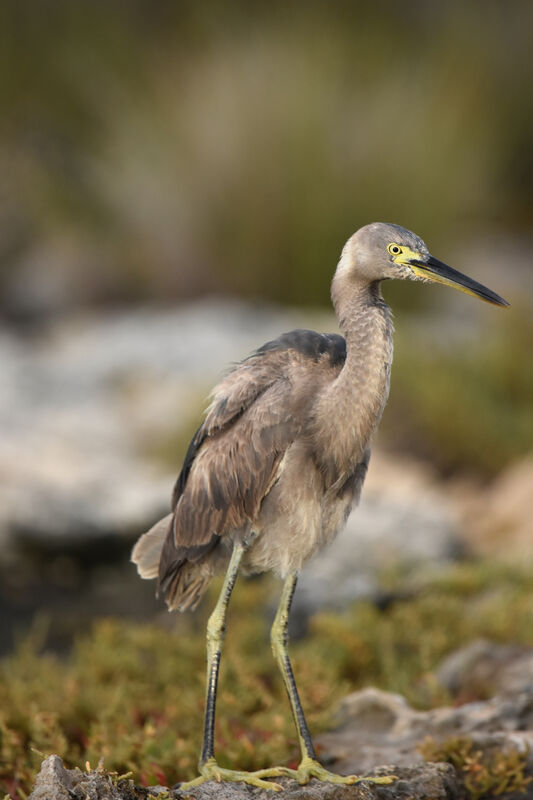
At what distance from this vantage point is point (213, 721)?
3438 mm

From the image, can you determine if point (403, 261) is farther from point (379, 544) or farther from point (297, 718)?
point (379, 544)

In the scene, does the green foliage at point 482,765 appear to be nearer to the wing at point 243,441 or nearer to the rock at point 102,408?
the wing at point 243,441

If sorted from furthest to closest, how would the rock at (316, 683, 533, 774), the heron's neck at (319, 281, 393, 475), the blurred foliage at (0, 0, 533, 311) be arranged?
1. the blurred foliage at (0, 0, 533, 311)
2. the rock at (316, 683, 533, 774)
3. the heron's neck at (319, 281, 393, 475)

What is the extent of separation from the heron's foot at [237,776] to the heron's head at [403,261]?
5.36 ft

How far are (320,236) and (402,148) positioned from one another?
1.45 metres

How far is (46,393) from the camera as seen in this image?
918 cm

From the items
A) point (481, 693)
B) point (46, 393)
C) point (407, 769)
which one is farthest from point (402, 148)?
point (407, 769)

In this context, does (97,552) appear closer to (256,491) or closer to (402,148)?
(256,491)

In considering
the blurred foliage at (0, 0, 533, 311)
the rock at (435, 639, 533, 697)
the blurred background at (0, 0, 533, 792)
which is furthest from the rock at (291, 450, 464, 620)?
the blurred foliage at (0, 0, 533, 311)

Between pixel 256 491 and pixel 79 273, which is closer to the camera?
pixel 256 491

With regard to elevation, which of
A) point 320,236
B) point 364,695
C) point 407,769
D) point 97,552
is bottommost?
point 407,769

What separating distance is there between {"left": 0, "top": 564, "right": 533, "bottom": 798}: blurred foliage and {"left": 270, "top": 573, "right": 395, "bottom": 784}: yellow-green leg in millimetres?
317

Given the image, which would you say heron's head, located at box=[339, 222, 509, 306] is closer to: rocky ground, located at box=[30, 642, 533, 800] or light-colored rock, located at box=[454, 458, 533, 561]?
rocky ground, located at box=[30, 642, 533, 800]

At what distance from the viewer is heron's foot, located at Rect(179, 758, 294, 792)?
10.3 ft
